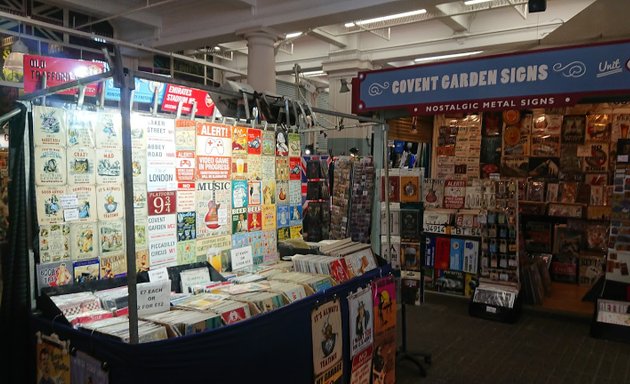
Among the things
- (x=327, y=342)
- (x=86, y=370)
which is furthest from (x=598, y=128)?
(x=86, y=370)

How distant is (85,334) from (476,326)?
4812 mm

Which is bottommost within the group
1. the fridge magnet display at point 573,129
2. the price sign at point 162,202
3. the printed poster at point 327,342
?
the printed poster at point 327,342

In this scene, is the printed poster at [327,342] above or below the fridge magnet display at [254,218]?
below

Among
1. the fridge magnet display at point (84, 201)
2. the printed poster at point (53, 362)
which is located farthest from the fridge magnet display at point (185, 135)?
the printed poster at point (53, 362)

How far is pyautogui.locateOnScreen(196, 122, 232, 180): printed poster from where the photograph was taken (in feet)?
10.2

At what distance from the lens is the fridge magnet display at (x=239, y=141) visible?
3.33 meters

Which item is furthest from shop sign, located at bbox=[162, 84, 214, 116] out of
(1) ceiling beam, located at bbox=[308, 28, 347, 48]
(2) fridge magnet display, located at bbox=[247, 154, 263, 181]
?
(1) ceiling beam, located at bbox=[308, 28, 347, 48]

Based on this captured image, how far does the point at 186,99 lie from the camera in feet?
10.1

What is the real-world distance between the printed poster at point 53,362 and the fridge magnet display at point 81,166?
2.83ft

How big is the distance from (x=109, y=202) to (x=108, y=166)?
0.70 ft

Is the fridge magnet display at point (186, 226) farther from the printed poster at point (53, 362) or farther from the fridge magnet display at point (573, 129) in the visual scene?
the fridge magnet display at point (573, 129)

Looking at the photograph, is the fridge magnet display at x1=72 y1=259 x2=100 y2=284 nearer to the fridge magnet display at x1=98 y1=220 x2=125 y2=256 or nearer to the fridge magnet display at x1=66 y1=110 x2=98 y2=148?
the fridge magnet display at x1=98 y1=220 x2=125 y2=256

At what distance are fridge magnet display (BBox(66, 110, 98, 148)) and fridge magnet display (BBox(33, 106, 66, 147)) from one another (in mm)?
35

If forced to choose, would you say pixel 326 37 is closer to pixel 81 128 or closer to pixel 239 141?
pixel 239 141
